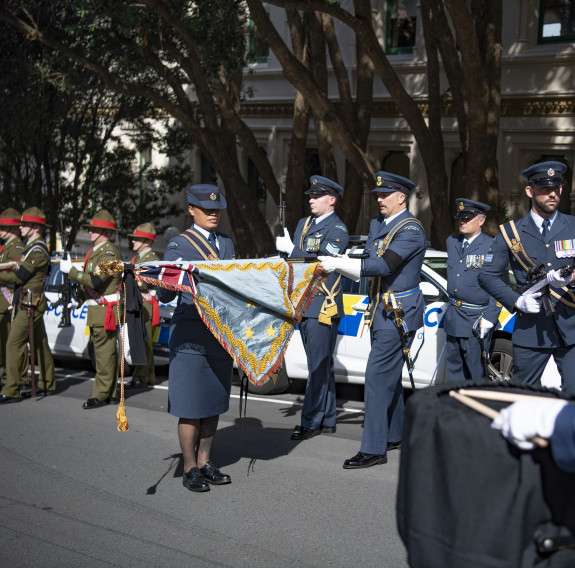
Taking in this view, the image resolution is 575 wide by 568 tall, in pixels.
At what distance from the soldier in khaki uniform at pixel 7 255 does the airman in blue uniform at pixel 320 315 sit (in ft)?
12.0

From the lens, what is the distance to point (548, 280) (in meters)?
6.03

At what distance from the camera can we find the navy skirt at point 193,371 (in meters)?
6.16

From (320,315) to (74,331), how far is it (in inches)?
180

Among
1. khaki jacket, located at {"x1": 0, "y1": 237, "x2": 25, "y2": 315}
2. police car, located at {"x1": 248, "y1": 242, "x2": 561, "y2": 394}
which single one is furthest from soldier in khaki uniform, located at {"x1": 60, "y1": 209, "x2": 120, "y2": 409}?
police car, located at {"x1": 248, "y1": 242, "x2": 561, "y2": 394}

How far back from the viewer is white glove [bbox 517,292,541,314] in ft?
20.0

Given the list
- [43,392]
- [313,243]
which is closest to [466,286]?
[313,243]

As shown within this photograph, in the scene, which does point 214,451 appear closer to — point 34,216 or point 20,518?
point 20,518

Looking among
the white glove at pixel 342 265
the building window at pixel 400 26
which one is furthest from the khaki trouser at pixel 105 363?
the building window at pixel 400 26

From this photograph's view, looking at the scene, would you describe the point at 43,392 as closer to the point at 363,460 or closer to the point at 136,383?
the point at 136,383

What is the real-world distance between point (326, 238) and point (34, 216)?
12.3 feet

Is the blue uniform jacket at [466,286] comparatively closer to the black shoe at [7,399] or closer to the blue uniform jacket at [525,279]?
the blue uniform jacket at [525,279]

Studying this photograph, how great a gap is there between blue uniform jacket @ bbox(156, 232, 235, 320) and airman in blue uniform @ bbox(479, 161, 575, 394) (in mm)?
2020

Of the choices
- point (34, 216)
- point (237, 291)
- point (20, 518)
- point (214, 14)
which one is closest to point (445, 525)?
point (237, 291)

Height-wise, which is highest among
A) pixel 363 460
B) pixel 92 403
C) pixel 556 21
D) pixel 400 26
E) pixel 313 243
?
pixel 400 26
